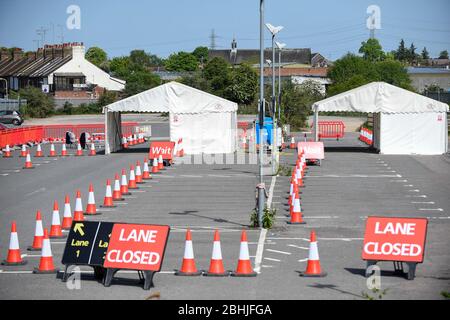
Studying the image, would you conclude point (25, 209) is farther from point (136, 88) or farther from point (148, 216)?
point (136, 88)

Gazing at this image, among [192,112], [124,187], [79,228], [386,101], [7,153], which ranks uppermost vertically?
[386,101]

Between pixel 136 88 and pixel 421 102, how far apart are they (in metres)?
66.5

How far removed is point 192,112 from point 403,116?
10.2 m

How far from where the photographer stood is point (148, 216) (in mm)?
23531

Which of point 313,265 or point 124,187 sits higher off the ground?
point 124,187

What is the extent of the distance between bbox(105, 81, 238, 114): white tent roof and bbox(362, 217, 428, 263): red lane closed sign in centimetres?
2987

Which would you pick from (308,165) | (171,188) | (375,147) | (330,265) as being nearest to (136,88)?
(375,147)

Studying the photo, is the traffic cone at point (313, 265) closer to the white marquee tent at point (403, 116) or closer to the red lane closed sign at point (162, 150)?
the red lane closed sign at point (162, 150)

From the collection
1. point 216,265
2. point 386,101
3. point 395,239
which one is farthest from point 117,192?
point 386,101

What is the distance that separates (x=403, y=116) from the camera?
45.5 m

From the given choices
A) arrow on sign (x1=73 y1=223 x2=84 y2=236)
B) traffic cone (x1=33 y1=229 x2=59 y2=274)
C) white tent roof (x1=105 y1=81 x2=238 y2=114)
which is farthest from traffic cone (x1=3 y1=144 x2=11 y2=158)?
arrow on sign (x1=73 y1=223 x2=84 y2=236)

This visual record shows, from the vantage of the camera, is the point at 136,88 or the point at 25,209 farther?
the point at 136,88

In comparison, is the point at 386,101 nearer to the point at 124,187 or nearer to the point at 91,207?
the point at 124,187
